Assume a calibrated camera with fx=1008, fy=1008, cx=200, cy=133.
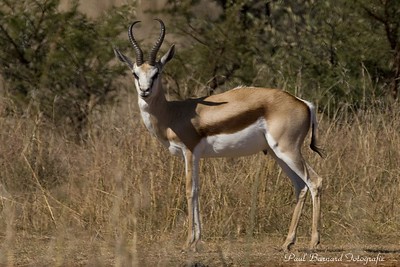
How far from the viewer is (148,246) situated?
8.18 metres

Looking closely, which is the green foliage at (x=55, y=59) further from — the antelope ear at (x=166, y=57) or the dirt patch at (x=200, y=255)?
the dirt patch at (x=200, y=255)

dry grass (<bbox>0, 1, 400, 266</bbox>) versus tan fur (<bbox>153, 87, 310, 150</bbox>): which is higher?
A: tan fur (<bbox>153, 87, 310, 150</bbox>)

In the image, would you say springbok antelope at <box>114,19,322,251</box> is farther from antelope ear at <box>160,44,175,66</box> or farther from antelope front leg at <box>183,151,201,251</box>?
antelope ear at <box>160,44,175,66</box>

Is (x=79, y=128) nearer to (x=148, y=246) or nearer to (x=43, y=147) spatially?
(x=43, y=147)

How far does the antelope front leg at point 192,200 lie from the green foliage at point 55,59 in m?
6.81

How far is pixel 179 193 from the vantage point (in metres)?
9.10

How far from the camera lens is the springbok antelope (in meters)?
7.79

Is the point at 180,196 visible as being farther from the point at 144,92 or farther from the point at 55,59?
the point at 55,59

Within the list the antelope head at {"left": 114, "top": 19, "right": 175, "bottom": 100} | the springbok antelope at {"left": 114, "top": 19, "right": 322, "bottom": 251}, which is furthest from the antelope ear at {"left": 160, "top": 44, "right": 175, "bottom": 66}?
the springbok antelope at {"left": 114, "top": 19, "right": 322, "bottom": 251}

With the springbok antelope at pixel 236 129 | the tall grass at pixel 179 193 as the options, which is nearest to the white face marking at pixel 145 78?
the springbok antelope at pixel 236 129

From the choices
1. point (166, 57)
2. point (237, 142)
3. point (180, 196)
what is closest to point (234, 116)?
point (237, 142)

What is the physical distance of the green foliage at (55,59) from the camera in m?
14.9

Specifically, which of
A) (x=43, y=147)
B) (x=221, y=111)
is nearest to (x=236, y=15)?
(x=43, y=147)

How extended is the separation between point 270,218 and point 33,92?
5.81m
